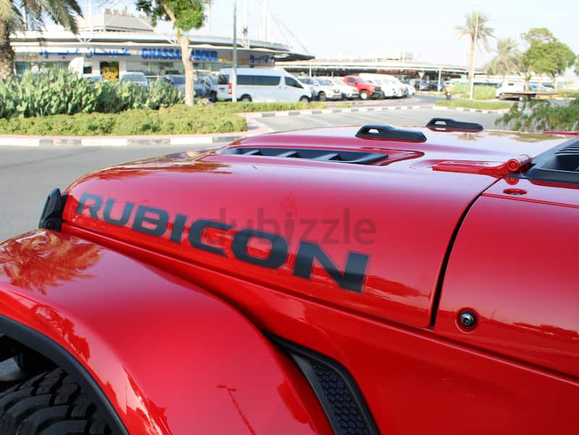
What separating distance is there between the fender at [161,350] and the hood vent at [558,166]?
0.72m

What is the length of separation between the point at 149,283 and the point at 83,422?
325mm

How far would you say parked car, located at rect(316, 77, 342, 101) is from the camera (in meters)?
36.1

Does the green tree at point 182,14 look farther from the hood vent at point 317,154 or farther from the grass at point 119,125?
the hood vent at point 317,154

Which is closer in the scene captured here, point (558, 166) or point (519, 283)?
point (519, 283)

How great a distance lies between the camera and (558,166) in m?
1.46

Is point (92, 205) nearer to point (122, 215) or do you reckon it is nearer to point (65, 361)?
point (122, 215)

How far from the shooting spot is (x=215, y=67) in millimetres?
50594

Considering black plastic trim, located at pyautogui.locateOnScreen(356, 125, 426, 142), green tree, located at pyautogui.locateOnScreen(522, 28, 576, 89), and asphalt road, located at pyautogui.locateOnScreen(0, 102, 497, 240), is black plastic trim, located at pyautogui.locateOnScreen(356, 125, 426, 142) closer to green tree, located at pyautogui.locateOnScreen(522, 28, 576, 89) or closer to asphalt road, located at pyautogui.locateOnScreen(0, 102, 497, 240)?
asphalt road, located at pyautogui.locateOnScreen(0, 102, 497, 240)

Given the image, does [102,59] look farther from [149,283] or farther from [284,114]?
[149,283]

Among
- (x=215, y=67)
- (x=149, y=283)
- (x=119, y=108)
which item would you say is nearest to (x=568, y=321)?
(x=149, y=283)

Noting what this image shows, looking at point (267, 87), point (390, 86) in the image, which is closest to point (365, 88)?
point (390, 86)

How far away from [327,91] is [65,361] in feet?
118

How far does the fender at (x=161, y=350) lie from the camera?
3.41ft

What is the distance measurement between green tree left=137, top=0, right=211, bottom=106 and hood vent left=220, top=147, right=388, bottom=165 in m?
17.5
